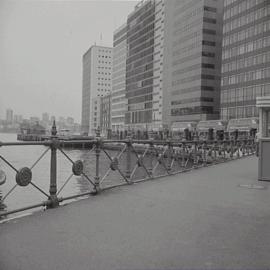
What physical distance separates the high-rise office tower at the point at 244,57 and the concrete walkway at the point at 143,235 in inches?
2987

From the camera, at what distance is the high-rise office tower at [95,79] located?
602 feet

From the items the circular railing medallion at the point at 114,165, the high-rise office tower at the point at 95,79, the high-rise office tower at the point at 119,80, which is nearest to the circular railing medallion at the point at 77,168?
the circular railing medallion at the point at 114,165

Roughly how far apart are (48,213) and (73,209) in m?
0.46

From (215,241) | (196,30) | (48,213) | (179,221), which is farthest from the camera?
(196,30)

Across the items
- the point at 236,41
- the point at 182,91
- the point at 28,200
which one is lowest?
the point at 28,200

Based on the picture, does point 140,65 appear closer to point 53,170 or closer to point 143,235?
point 53,170

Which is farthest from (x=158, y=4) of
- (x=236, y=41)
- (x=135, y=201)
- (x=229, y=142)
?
(x=135, y=201)

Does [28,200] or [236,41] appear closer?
[28,200]

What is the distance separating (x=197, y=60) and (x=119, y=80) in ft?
228

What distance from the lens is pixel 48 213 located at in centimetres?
595

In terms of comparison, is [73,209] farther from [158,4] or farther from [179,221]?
[158,4]

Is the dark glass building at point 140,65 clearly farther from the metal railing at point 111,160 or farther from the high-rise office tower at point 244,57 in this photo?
the metal railing at point 111,160

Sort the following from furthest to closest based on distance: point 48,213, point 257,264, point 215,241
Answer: point 48,213 < point 215,241 < point 257,264

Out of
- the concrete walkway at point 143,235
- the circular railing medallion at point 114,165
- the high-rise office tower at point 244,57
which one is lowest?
the concrete walkway at point 143,235
